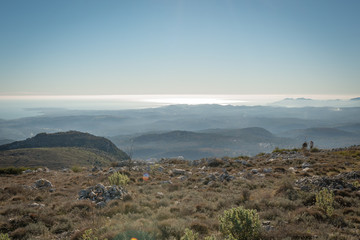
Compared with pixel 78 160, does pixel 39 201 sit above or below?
above

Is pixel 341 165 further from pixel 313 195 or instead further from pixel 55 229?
pixel 55 229

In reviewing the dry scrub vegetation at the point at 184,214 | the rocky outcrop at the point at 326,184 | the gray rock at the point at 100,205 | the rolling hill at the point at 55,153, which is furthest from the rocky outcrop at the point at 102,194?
the rolling hill at the point at 55,153

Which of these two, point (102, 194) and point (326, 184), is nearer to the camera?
point (326, 184)

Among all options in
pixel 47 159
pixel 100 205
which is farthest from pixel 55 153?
pixel 100 205

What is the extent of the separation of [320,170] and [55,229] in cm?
1953

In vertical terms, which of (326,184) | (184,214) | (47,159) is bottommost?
(47,159)

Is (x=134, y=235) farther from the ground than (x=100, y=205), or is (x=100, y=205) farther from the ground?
(x=134, y=235)

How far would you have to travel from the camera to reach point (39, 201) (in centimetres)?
1274

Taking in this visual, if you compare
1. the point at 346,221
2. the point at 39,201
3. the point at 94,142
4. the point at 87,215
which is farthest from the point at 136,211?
the point at 94,142

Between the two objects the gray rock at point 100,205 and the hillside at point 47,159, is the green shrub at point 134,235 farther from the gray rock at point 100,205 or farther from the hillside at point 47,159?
the hillside at point 47,159

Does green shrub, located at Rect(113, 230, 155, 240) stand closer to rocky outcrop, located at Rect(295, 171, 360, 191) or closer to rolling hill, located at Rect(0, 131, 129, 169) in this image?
rocky outcrop, located at Rect(295, 171, 360, 191)

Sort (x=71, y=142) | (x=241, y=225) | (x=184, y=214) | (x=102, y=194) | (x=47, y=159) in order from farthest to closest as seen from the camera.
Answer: (x=71, y=142)
(x=47, y=159)
(x=102, y=194)
(x=184, y=214)
(x=241, y=225)

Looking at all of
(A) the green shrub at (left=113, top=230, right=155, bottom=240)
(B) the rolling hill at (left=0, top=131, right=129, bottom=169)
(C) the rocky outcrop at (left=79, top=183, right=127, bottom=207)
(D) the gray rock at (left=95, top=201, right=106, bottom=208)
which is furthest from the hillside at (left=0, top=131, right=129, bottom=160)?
(A) the green shrub at (left=113, top=230, right=155, bottom=240)

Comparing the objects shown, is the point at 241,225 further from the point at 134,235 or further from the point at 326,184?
the point at 326,184
